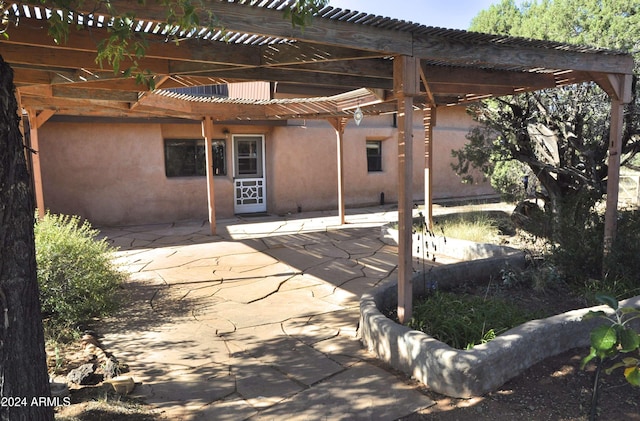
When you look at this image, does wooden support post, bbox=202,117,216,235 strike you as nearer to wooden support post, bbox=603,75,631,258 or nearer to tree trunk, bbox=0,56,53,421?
tree trunk, bbox=0,56,53,421

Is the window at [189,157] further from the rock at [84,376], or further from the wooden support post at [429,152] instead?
the rock at [84,376]

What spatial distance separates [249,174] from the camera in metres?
12.7

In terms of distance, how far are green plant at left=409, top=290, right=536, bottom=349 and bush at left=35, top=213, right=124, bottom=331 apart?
339cm

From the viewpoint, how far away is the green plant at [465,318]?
360 cm

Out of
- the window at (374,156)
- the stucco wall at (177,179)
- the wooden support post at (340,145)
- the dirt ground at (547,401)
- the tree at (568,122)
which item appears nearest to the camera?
the dirt ground at (547,401)

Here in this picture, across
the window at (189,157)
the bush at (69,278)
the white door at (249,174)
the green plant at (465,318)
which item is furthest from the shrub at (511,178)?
the bush at (69,278)

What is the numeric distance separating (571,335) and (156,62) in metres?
4.98

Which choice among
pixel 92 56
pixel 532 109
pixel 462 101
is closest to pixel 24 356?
pixel 92 56

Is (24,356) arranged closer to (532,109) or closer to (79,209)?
(532,109)

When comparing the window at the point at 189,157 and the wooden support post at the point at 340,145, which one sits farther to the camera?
the window at the point at 189,157


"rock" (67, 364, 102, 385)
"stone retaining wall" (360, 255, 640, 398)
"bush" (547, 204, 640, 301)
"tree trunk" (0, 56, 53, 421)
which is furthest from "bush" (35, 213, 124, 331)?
"bush" (547, 204, 640, 301)

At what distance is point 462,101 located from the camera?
313 inches

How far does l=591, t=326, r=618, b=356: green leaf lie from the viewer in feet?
Answer: 6.73

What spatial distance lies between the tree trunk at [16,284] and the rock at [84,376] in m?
1.05
